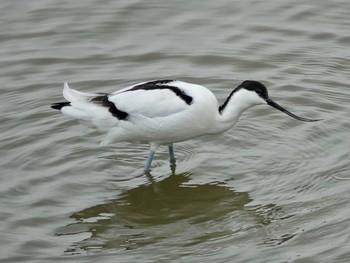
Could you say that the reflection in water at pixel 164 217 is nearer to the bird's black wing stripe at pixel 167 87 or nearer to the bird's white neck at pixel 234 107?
the bird's white neck at pixel 234 107

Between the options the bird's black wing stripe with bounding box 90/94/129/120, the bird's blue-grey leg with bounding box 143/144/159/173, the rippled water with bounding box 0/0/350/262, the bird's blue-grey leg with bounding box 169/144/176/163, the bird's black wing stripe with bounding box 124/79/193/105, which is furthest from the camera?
the bird's blue-grey leg with bounding box 169/144/176/163

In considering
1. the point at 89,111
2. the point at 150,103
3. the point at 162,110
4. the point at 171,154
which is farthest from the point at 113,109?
the point at 171,154

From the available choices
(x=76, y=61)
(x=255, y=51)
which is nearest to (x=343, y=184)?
(x=255, y=51)

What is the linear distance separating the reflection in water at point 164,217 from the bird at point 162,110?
21.0 inches

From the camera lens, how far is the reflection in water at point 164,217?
27.4 ft

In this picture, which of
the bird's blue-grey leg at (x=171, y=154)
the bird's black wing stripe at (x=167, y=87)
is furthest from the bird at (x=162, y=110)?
the bird's blue-grey leg at (x=171, y=154)

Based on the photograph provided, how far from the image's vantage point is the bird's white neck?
9391 mm

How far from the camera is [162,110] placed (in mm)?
9250

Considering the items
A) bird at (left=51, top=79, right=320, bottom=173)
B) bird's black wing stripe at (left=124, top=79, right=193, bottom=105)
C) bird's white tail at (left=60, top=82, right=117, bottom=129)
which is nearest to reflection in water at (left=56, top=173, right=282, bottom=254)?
bird at (left=51, top=79, right=320, bottom=173)

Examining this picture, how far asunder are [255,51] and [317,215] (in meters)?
4.19

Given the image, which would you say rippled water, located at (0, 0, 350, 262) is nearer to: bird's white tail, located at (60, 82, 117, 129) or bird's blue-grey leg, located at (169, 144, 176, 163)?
bird's blue-grey leg, located at (169, 144, 176, 163)

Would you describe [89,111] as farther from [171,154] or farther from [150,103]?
[171,154]

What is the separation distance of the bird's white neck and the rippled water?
1.69ft

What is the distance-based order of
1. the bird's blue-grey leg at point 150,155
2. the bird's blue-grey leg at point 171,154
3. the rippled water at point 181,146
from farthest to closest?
the bird's blue-grey leg at point 171,154
the bird's blue-grey leg at point 150,155
the rippled water at point 181,146
